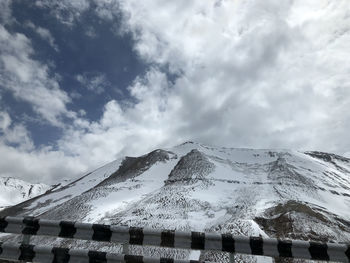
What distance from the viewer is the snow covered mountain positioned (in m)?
49.9

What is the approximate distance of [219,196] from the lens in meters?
78.4

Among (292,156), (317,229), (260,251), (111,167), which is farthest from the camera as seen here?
(111,167)

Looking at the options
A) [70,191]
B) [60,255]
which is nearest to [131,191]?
[70,191]

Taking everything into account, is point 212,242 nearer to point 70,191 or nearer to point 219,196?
point 219,196

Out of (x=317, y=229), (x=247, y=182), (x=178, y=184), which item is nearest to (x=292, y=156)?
(x=247, y=182)

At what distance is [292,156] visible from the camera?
→ 432ft

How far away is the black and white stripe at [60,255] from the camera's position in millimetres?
5152

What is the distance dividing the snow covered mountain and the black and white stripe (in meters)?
30.1

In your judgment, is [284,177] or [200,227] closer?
[200,227]

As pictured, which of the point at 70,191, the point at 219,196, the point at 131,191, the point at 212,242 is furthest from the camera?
the point at 70,191

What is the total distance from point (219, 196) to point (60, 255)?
7601 cm

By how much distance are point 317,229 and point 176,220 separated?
2340cm

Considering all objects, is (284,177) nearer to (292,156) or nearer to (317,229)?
(292,156)

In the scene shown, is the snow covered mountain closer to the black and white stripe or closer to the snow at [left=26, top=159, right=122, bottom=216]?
the snow at [left=26, top=159, right=122, bottom=216]
